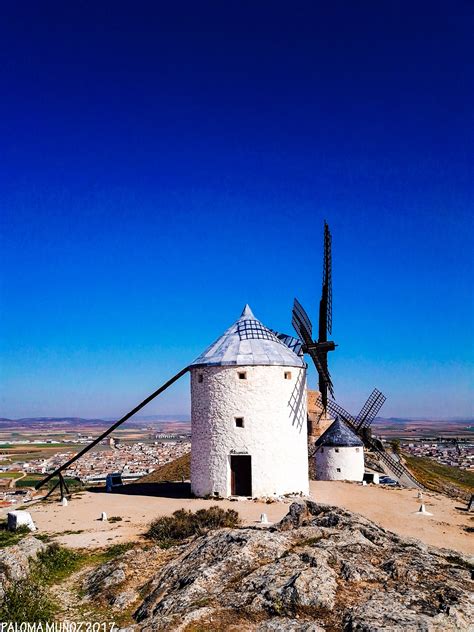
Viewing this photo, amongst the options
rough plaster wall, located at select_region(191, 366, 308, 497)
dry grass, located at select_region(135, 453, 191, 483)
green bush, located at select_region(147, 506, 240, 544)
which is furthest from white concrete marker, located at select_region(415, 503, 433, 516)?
dry grass, located at select_region(135, 453, 191, 483)

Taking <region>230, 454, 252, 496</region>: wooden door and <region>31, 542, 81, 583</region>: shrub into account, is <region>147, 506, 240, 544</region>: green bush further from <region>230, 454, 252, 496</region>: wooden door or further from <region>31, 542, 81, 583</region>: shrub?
<region>230, 454, 252, 496</region>: wooden door

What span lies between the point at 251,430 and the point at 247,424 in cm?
25

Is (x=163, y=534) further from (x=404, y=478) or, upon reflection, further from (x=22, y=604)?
(x=404, y=478)

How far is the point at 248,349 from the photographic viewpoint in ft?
66.1

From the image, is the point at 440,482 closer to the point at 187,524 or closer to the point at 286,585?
the point at 187,524

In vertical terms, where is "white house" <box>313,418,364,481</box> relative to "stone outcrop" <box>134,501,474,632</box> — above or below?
below

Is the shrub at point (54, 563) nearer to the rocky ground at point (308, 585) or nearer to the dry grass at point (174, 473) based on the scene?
the rocky ground at point (308, 585)

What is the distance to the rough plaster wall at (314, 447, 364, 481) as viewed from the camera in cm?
Answer: 2702

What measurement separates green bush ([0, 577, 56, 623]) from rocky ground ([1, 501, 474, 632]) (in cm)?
36

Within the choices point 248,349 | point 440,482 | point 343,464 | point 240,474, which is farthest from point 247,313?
point 440,482

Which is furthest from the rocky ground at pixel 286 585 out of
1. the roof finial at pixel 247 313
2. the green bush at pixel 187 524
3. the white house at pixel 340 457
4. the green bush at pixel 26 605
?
the white house at pixel 340 457

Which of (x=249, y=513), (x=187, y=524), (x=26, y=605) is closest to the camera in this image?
(x=26, y=605)

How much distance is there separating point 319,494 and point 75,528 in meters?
9.69

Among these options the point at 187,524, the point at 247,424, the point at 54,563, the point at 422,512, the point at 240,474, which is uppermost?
the point at 247,424
